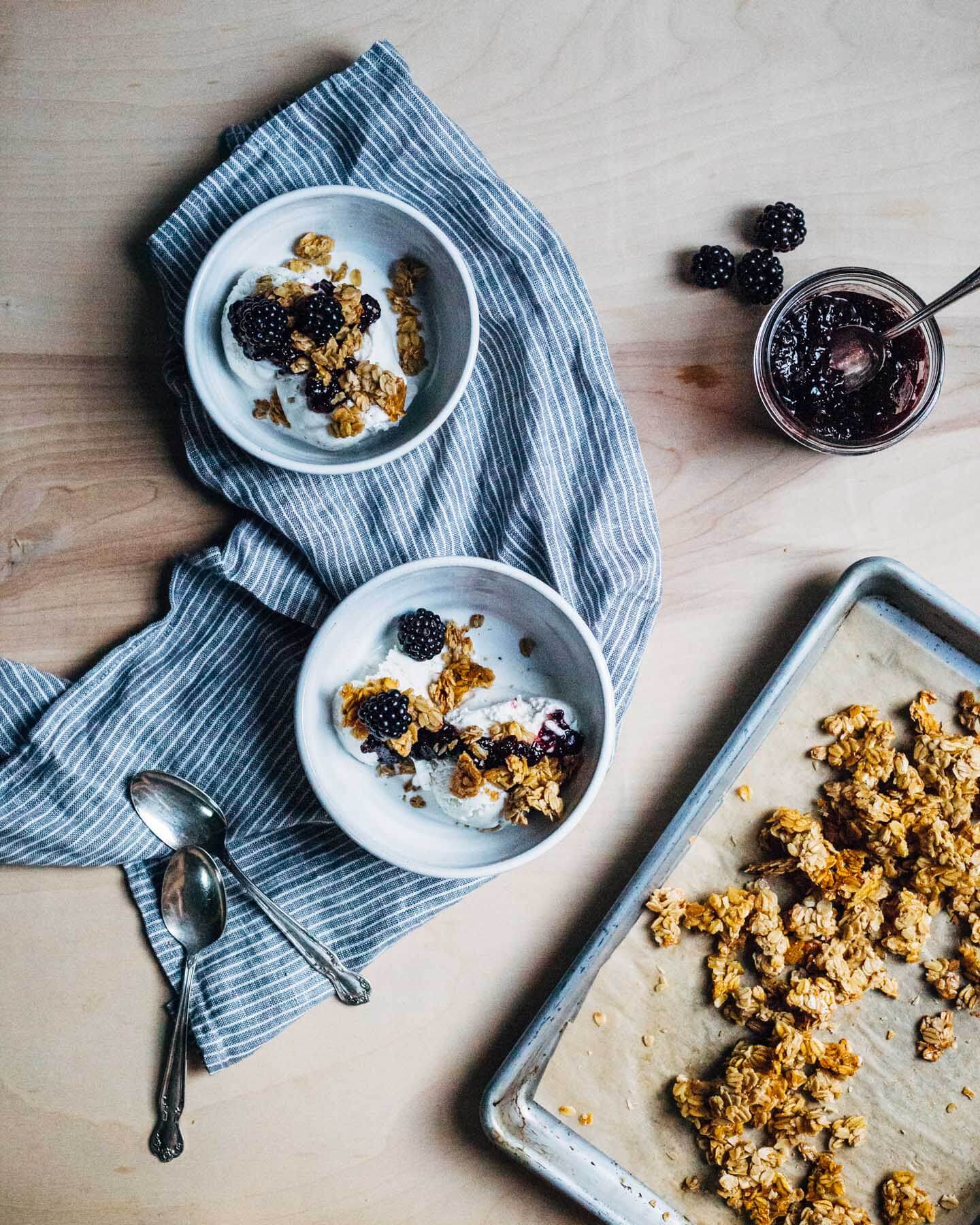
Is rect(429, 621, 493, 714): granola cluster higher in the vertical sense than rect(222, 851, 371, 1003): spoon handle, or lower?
higher

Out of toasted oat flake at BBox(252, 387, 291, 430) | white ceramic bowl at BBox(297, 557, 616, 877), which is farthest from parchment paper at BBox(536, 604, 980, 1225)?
toasted oat flake at BBox(252, 387, 291, 430)

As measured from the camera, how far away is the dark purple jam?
0.98 m

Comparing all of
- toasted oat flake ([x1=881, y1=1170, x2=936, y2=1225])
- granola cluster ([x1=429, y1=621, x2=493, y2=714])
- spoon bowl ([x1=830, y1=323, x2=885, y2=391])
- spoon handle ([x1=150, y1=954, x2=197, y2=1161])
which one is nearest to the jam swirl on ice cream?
granola cluster ([x1=429, y1=621, x2=493, y2=714])

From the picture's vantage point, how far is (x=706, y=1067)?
101 centimetres

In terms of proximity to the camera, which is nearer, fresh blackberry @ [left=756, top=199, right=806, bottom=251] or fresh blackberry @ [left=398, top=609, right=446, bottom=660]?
fresh blackberry @ [left=398, top=609, right=446, bottom=660]

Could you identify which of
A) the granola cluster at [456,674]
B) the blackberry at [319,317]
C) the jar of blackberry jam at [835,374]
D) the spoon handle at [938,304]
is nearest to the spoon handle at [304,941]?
the granola cluster at [456,674]

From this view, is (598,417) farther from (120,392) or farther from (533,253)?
(120,392)

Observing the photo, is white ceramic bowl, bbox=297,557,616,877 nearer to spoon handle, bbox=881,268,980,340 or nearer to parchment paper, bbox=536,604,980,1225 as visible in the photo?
parchment paper, bbox=536,604,980,1225

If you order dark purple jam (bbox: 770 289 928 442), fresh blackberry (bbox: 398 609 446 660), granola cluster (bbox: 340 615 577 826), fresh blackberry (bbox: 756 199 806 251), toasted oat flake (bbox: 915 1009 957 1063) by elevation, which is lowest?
toasted oat flake (bbox: 915 1009 957 1063)

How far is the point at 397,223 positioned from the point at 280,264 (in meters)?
0.13

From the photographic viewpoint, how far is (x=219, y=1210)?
102 cm

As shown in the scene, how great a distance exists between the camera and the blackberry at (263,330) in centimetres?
88

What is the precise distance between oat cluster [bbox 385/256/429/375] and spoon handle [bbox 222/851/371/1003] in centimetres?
55

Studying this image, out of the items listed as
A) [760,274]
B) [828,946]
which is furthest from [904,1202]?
[760,274]
